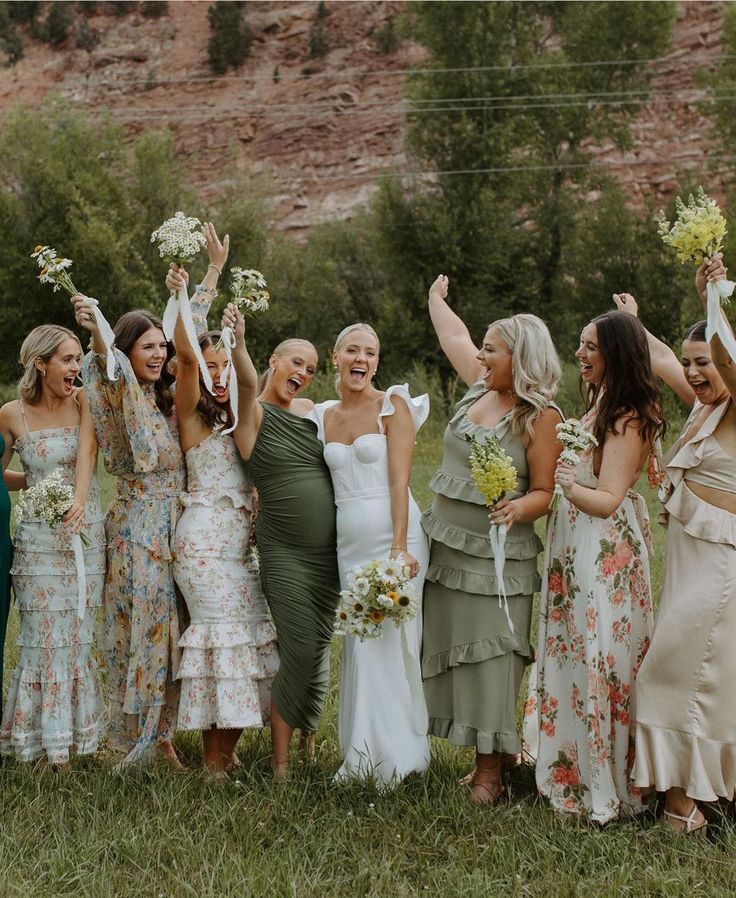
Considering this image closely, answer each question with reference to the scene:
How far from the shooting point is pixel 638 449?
500 centimetres

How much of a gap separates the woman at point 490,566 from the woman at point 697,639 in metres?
0.69

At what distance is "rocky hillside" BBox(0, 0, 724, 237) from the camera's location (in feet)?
140

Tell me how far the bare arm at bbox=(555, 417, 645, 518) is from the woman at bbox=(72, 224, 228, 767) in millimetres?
2249

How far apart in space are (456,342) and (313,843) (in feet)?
9.31

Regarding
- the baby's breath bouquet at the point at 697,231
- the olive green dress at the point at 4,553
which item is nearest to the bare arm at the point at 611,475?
the baby's breath bouquet at the point at 697,231

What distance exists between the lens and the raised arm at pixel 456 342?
5.97 m

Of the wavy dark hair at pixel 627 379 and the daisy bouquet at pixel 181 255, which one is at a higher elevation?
the daisy bouquet at pixel 181 255

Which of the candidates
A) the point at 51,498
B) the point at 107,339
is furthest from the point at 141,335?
the point at 51,498

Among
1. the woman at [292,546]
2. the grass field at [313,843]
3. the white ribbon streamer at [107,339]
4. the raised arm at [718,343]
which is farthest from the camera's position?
the woman at [292,546]

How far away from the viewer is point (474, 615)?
210 inches

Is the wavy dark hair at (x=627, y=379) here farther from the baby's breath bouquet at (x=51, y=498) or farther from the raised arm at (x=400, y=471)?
the baby's breath bouquet at (x=51, y=498)

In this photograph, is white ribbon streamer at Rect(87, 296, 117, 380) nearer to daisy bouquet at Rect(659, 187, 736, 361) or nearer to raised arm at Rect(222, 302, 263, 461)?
raised arm at Rect(222, 302, 263, 461)

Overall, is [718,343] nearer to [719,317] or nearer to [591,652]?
[719,317]

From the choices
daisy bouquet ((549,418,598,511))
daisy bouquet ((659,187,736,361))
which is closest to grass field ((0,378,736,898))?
daisy bouquet ((549,418,598,511))
